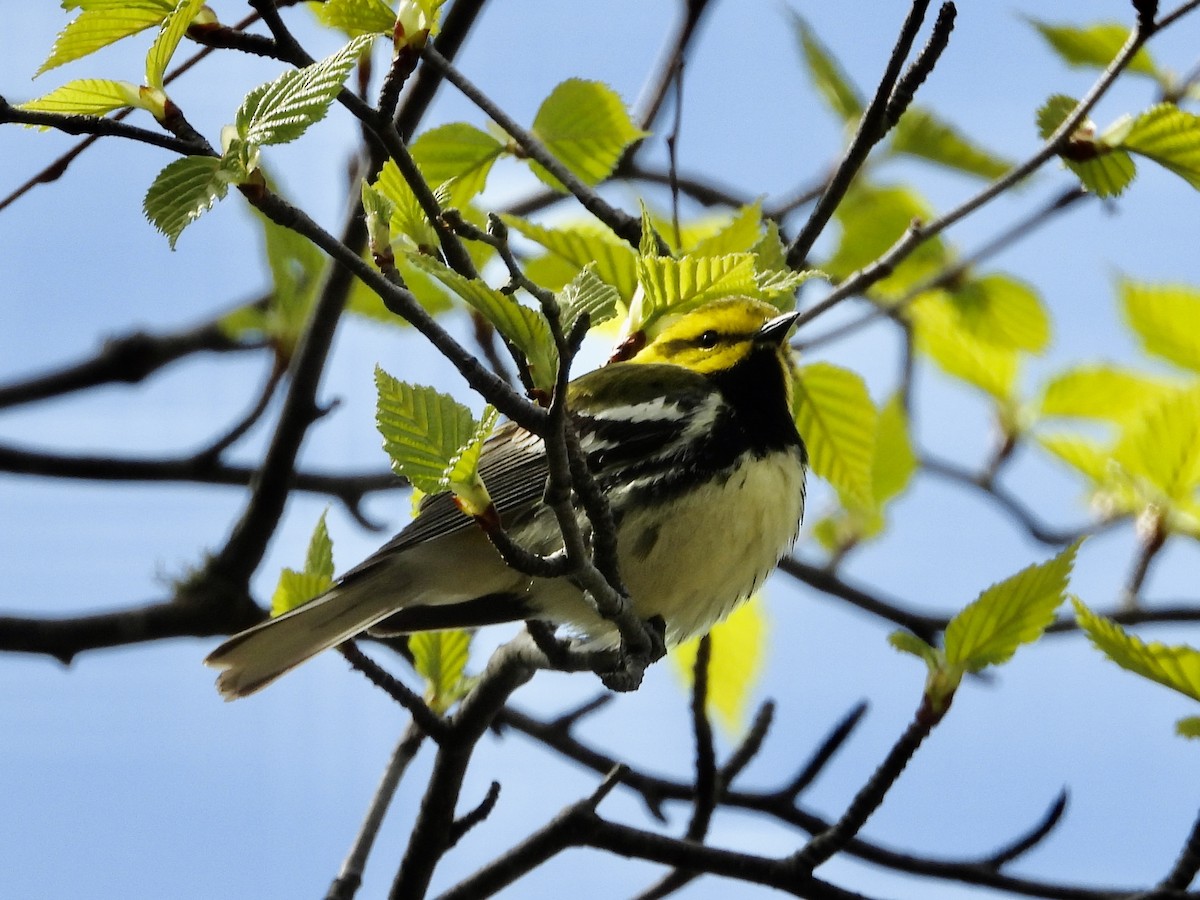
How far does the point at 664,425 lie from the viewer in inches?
126

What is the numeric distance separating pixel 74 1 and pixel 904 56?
135 cm

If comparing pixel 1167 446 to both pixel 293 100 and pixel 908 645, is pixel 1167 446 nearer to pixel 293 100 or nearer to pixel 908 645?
pixel 908 645

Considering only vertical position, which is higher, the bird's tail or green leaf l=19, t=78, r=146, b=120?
green leaf l=19, t=78, r=146, b=120

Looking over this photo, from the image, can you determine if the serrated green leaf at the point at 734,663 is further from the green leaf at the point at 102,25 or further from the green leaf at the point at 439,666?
the green leaf at the point at 102,25

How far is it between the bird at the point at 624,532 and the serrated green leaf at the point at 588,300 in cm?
122

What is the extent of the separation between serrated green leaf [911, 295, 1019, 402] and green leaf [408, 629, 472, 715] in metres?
2.03

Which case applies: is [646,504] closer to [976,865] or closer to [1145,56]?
[976,865]

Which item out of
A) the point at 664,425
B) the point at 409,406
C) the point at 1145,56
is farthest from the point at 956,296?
the point at 409,406

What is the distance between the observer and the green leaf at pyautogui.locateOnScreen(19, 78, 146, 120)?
1963 mm

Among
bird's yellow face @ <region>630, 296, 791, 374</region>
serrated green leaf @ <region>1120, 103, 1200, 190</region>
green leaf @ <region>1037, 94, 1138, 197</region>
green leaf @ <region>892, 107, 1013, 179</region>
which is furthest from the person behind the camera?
green leaf @ <region>892, 107, 1013, 179</region>

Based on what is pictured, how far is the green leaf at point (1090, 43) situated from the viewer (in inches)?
133

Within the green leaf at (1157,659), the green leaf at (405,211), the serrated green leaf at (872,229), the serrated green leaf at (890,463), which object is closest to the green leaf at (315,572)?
the green leaf at (405,211)

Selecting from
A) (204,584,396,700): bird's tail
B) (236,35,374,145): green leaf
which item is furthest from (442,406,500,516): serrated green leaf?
(204,584,396,700): bird's tail

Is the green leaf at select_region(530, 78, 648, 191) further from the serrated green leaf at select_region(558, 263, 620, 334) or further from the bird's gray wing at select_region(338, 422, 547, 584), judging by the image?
the serrated green leaf at select_region(558, 263, 620, 334)
